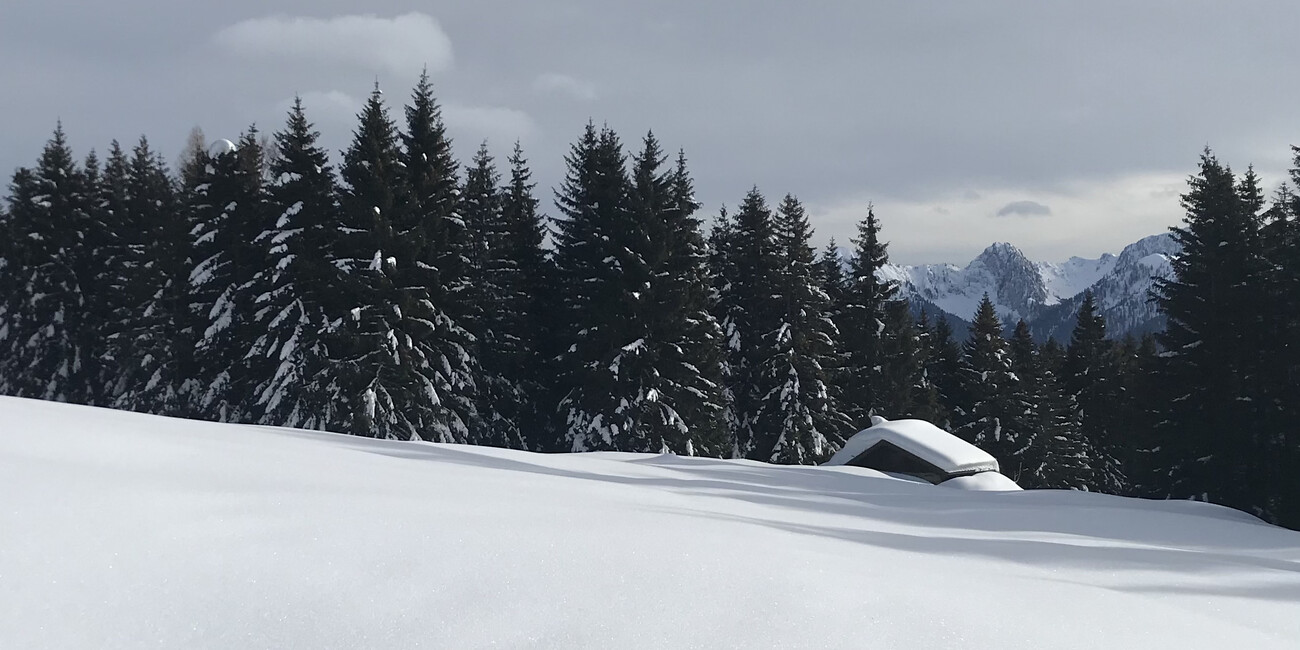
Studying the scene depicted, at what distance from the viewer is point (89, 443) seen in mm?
4496

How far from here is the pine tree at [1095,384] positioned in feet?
151

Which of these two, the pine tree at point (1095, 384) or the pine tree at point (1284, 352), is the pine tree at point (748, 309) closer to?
the pine tree at point (1284, 352)

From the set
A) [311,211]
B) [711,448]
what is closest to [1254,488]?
[711,448]

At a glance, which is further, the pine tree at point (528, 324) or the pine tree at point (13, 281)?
the pine tree at point (13, 281)

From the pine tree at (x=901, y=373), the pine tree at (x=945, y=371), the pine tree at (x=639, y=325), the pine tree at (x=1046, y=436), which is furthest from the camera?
the pine tree at (x=945, y=371)

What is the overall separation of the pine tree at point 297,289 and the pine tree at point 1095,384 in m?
42.4

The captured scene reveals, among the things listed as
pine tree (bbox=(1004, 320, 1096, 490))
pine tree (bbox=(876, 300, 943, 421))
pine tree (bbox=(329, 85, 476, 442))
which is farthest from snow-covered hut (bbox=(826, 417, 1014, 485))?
pine tree (bbox=(1004, 320, 1096, 490))

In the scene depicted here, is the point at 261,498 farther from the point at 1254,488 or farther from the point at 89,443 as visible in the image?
the point at 1254,488

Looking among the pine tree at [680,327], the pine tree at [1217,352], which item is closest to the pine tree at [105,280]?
the pine tree at [680,327]

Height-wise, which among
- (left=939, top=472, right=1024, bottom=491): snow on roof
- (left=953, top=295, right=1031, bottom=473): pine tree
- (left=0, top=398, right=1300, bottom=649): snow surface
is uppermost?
(left=953, top=295, right=1031, bottom=473): pine tree

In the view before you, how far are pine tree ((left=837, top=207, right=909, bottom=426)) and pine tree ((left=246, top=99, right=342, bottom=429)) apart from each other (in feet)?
74.3

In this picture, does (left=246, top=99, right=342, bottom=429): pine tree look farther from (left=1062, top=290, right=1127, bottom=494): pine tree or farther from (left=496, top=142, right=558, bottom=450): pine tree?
(left=1062, top=290, right=1127, bottom=494): pine tree

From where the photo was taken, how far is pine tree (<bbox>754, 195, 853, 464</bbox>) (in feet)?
101

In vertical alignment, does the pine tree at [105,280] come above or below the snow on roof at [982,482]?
above
